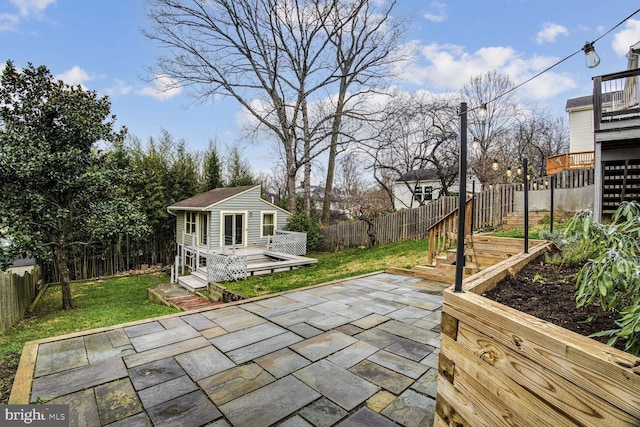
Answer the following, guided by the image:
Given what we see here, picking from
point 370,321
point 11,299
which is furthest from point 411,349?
point 11,299

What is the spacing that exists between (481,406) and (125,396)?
2336mm

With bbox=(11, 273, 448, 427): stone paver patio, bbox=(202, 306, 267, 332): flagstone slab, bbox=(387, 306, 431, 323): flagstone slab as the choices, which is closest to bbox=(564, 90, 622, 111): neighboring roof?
bbox=(387, 306, 431, 323): flagstone slab

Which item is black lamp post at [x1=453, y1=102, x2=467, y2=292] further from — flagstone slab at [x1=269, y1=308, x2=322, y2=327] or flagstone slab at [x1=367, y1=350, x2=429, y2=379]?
flagstone slab at [x1=269, y1=308, x2=322, y2=327]

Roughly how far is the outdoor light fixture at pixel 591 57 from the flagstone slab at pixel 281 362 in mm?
4617

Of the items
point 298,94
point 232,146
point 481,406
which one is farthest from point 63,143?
point 232,146

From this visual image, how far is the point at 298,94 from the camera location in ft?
46.1

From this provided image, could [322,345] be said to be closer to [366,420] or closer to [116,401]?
[366,420]

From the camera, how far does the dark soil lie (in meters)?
1.62

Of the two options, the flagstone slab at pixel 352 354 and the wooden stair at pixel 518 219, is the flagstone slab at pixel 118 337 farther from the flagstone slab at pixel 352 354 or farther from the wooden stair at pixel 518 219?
the wooden stair at pixel 518 219

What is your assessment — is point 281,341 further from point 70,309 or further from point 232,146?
point 232,146

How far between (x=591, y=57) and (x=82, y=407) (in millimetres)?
6010

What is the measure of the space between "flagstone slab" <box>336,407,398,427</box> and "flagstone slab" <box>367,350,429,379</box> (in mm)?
576

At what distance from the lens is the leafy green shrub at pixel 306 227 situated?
1302 centimetres

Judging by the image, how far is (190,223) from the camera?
12984mm
